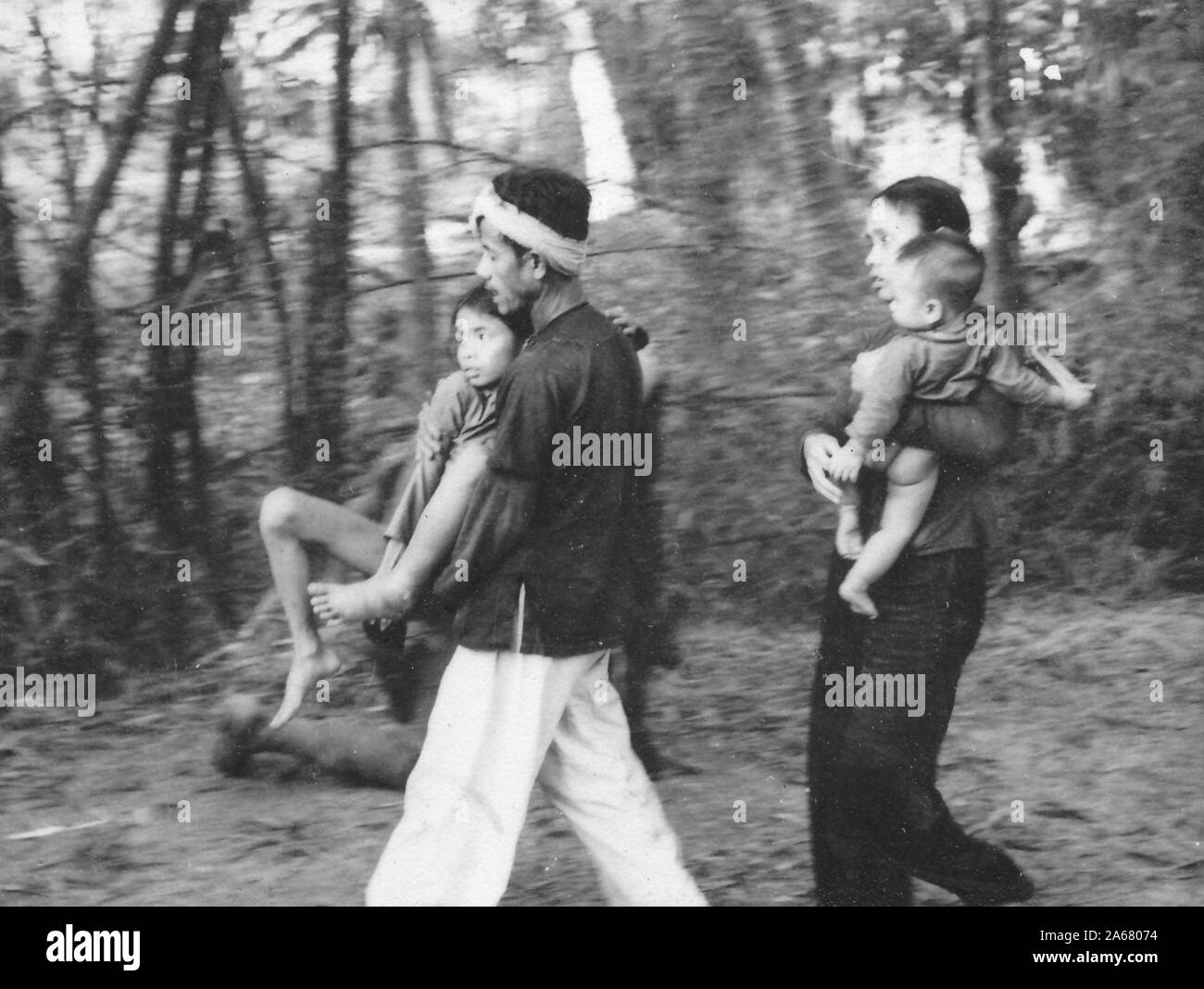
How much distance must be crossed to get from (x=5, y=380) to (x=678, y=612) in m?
2.51

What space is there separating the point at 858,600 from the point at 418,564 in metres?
1.54

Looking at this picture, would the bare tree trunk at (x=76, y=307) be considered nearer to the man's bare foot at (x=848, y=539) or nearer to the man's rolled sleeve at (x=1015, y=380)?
the man's bare foot at (x=848, y=539)

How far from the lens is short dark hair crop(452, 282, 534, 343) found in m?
5.45

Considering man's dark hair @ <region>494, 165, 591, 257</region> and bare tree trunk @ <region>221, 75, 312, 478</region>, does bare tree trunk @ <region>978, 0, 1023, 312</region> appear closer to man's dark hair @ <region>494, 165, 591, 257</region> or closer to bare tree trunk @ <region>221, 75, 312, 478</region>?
man's dark hair @ <region>494, 165, 591, 257</region>

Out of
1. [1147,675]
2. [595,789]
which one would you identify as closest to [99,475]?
[595,789]

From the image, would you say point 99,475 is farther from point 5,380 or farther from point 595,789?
point 595,789

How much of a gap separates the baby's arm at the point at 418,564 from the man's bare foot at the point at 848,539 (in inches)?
49.8

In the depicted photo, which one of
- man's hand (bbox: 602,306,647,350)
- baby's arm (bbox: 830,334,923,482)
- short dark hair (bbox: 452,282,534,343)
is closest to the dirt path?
baby's arm (bbox: 830,334,923,482)

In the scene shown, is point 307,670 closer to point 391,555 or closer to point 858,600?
point 391,555

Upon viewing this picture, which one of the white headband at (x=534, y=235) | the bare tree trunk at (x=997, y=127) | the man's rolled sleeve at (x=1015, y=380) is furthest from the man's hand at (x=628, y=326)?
the bare tree trunk at (x=997, y=127)

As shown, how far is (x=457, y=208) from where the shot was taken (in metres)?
5.56

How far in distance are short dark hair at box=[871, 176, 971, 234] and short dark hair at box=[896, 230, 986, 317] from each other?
1.3 inches

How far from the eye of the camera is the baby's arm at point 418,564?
545 cm
